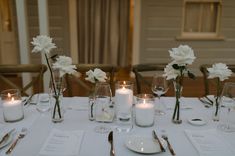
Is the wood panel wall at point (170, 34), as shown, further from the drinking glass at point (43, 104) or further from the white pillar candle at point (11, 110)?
the white pillar candle at point (11, 110)

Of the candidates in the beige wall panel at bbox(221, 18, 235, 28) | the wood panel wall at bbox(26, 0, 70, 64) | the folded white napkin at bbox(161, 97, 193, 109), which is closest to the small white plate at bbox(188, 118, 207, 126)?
the folded white napkin at bbox(161, 97, 193, 109)

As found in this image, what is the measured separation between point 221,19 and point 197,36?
50cm

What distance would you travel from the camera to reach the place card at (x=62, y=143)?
98cm

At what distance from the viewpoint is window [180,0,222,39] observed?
457 centimetres

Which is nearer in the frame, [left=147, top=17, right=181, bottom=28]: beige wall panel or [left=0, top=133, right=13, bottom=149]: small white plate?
[left=0, top=133, right=13, bottom=149]: small white plate

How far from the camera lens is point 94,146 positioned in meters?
1.04

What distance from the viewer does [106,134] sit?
1141mm

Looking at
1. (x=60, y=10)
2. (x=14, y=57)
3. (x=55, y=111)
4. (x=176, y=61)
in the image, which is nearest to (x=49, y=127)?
(x=55, y=111)

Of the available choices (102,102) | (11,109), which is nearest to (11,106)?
(11,109)

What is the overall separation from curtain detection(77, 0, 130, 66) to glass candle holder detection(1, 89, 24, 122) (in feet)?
11.4

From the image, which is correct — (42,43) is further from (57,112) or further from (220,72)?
(220,72)

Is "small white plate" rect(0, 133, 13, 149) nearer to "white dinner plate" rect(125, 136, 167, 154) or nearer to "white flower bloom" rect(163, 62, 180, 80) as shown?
"white dinner plate" rect(125, 136, 167, 154)

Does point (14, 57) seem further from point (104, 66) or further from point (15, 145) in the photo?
point (15, 145)

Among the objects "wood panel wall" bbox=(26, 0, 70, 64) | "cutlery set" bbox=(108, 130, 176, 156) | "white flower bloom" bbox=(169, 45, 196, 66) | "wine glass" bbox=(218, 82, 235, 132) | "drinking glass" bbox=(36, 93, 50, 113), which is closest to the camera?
"cutlery set" bbox=(108, 130, 176, 156)
